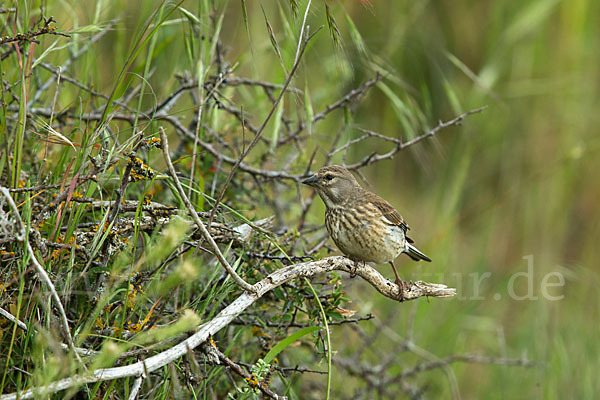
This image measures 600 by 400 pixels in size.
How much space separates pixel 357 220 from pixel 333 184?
251mm

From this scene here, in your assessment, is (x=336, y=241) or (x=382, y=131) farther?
(x=382, y=131)

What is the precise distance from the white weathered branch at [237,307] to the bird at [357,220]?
256 millimetres

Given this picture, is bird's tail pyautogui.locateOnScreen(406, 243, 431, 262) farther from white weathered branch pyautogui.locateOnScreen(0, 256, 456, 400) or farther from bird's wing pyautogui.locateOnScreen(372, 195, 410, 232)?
white weathered branch pyautogui.locateOnScreen(0, 256, 456, 400)

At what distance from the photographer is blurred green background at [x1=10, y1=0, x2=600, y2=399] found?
17.3ft

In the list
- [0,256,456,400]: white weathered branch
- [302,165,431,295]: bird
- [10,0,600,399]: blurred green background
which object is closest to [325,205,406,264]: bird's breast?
[302,165,431,295]: bird

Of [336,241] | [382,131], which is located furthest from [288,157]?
[382,131]

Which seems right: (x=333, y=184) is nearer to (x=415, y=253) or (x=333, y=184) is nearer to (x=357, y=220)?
(x=357, y=220)

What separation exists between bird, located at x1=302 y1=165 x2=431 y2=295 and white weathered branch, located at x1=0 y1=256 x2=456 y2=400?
0.84ft

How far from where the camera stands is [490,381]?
5.61 meters

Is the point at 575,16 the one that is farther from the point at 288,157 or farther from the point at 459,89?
the point at 288,157

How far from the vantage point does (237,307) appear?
103 inches

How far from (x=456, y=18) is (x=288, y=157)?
3.23 meters

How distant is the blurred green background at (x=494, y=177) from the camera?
5.28 m

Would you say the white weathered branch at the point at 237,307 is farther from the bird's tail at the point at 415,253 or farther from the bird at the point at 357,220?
the bird's tail at the point at 415,253
